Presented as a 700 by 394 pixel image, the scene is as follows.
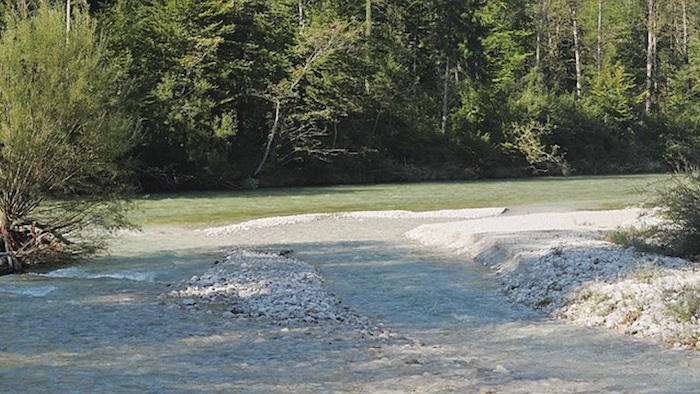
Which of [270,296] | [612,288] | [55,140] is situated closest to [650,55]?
[612,288]

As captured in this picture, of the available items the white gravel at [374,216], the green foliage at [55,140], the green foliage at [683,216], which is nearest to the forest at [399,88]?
the white gravel at [374,216]

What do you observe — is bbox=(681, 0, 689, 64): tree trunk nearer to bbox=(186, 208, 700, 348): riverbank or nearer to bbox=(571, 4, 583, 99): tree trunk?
bbox=(571, 4, 583, 99): tree trunk

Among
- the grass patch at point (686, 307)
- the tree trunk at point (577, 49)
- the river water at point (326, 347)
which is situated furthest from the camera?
the tree trunk at point (577, 49)

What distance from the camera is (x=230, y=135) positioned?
1633 inches

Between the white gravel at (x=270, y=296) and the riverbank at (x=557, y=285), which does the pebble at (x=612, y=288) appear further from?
the white gravel at (x=270, y=296)

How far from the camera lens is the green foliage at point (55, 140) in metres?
15.9

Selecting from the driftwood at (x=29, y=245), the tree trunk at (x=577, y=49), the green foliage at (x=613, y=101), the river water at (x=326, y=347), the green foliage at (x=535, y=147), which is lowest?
the river water at (x=326, y=347)

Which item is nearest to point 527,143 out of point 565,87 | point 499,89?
point 499,89

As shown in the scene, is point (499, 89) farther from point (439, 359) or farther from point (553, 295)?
point (439, 359)

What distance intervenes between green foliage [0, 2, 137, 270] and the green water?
8.25 metres

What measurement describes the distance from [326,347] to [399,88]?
140 ft

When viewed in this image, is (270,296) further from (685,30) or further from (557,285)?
(685,30)

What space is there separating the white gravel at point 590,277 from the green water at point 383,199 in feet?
26.8

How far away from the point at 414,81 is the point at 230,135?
1721cm
